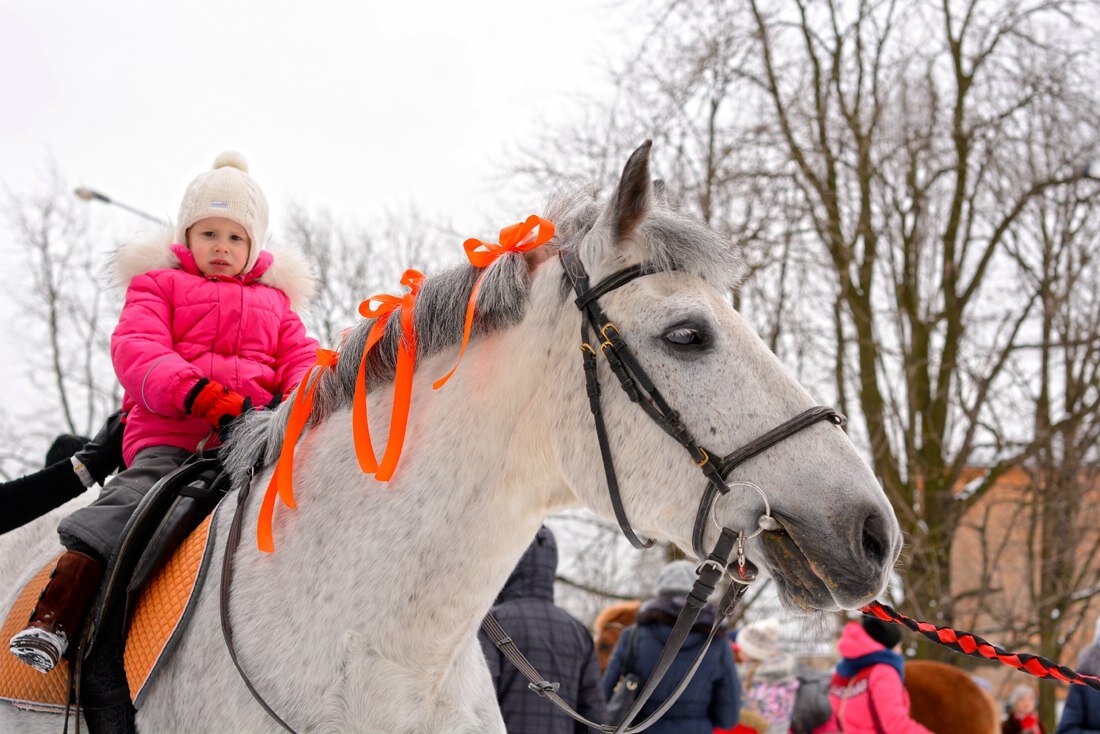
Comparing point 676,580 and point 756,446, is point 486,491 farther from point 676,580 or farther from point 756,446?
point 676,580

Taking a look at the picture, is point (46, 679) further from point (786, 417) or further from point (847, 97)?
point (847, 97)

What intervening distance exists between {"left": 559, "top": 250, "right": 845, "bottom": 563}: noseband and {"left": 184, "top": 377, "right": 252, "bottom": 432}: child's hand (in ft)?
4.18

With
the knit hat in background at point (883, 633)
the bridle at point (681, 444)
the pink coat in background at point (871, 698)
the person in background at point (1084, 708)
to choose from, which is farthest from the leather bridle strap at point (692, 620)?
the person in background at point (1084, 708)

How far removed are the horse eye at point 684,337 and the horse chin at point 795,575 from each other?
1.73 feet

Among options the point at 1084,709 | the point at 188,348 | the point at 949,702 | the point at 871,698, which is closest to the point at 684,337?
the point at 188,348

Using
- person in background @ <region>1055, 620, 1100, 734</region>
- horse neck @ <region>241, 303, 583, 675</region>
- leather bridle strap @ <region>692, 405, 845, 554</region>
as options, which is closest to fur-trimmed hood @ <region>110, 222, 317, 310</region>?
horse neck @ <region>241, 303, 583, 675</region>

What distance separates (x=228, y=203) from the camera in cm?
338

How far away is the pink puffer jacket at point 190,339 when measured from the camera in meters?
2.95

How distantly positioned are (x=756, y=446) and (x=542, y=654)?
2634 mm

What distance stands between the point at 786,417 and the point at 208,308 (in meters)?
2.15

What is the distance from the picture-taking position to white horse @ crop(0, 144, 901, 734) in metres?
2.24

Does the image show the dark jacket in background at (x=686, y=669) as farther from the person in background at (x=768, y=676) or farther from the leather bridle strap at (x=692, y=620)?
the leather bridle strap at (x=692, y=620)

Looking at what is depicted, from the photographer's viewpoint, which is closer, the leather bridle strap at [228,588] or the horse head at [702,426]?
the horse head at [702,426]

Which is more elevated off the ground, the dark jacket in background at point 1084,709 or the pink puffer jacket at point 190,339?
the pink puffer jacket at point 190,339
